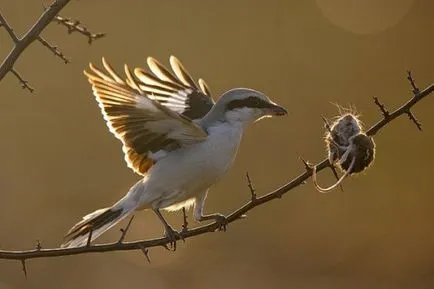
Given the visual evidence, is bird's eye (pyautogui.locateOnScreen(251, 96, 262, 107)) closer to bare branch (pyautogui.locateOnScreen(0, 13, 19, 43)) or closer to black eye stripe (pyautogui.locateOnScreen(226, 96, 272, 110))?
black eye stripe (pyautogui.locateOnScreen(226, 96, 272, 110))

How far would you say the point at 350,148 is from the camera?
2.86 metres

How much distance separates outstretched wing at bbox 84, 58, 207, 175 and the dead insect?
0.83 meters

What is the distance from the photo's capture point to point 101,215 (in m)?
3.87

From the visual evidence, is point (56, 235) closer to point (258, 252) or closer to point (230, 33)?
point (258, 252)

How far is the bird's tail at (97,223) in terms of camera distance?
3695 mm

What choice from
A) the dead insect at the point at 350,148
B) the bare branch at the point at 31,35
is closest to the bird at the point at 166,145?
the bare branch at the point at 31,35

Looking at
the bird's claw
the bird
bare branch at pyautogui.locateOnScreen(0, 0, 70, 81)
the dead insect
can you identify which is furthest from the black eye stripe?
bare branch at pyautogui.locateOnScreen(0, 0, 70, 81)

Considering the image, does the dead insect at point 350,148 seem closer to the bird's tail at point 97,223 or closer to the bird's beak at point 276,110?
the bird's beak at point 276,110

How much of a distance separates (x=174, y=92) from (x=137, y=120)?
1.00 m

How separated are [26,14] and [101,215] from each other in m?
11.3

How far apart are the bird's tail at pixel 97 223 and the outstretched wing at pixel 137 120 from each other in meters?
0.21

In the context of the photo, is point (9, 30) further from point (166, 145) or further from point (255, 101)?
point (255, 101)

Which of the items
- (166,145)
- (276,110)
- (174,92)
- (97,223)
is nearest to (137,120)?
(166,145)

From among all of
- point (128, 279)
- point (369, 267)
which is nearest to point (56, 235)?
point (128, 279)
